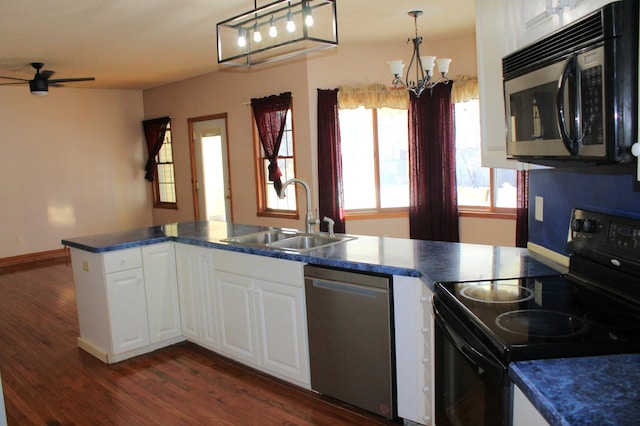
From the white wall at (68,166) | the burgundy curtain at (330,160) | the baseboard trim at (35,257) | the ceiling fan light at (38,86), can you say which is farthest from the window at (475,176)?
the baseboard trim at (35,257)

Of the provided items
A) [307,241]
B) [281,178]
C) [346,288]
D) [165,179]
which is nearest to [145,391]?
[307,241]

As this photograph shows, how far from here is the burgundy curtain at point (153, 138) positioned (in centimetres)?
841

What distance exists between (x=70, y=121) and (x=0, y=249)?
2114 mm

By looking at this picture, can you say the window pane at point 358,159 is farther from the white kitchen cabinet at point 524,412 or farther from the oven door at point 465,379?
the white kitchen cabinet at point 524,412

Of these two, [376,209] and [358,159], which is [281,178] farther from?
[376,209]

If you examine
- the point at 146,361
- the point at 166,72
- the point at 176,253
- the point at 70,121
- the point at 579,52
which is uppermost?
the point at 166,72

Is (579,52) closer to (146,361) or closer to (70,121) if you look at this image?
(146,361)

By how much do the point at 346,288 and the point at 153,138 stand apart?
6.81 metres

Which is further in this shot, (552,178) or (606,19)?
(552,178)

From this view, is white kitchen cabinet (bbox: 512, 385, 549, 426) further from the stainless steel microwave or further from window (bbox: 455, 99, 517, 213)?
window (bbox: 455, 99, 517, 213)

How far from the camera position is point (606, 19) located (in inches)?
53.6

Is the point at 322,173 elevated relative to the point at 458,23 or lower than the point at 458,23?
lower

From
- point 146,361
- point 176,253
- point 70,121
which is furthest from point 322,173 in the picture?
point 70,121

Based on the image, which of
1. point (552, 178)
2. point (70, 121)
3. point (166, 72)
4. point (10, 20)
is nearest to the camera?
point (552, 178)
